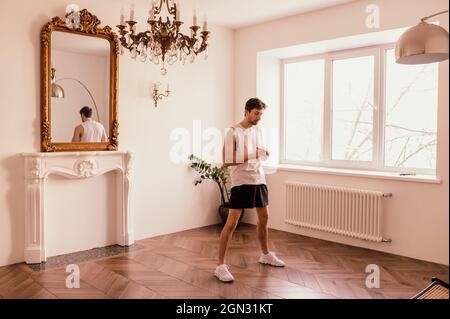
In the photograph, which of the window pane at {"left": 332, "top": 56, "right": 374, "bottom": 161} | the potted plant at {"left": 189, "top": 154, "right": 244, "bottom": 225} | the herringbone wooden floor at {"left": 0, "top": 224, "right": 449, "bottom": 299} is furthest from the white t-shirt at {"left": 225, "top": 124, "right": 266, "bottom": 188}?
the window pane at {"left": 332, "top": 56, "right": 374, "bottom": 161}

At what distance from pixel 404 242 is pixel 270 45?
8.88 feet

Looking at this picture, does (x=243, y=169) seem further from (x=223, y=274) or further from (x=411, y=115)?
(x=411, y=115)

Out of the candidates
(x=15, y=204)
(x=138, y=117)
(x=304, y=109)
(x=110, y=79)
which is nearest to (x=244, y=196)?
(x=138, y=117)

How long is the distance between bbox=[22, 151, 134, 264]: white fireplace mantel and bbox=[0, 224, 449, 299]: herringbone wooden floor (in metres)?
0.23

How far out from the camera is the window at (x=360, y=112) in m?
4.43

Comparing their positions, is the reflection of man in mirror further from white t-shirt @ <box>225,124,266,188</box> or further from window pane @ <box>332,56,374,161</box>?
window pane @ <box>332,56,374,161</box>

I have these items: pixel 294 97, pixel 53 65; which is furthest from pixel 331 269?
pixel 53 65

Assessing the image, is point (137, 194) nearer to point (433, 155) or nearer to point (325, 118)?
point (325, 118)

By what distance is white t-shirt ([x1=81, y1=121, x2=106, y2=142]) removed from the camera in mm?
4258

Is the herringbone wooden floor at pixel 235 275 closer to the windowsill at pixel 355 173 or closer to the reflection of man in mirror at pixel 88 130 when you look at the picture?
the windowsill at pixel 355 173

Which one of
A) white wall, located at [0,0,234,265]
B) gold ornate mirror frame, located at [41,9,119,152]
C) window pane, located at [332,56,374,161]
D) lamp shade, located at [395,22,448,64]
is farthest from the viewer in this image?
window pane, located at [332,56,374,161]

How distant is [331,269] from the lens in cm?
378

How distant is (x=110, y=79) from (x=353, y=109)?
2.72 meters

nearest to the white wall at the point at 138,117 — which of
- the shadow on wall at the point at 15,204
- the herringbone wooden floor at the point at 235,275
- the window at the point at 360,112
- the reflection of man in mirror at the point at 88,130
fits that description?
the shadow on wall at the point at 15,204
